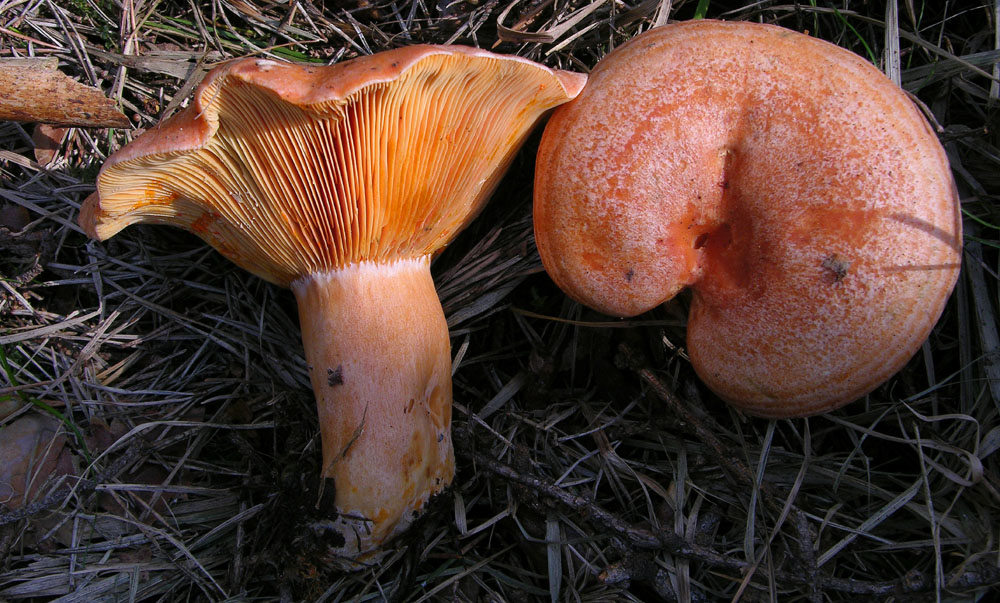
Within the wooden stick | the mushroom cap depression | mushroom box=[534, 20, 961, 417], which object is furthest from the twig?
the wooden stick

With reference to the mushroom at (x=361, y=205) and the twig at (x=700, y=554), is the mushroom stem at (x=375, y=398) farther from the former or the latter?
the twig at (x=700, y=554)

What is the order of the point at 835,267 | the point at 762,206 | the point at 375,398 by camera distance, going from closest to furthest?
Answer: the point at 835,267 → the point at 762,206 → the point at 375,398

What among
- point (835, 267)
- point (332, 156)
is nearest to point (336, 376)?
point (332, 156)

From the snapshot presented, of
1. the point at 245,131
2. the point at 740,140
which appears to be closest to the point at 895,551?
the point at 740,140

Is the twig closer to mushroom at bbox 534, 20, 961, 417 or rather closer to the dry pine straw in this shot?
the dry pine straw

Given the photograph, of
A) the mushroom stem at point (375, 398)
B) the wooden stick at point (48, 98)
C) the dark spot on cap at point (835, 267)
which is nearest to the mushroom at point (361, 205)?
the mushroom stem at point (375, 398)

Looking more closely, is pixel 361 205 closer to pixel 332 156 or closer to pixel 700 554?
pixel 332 156
